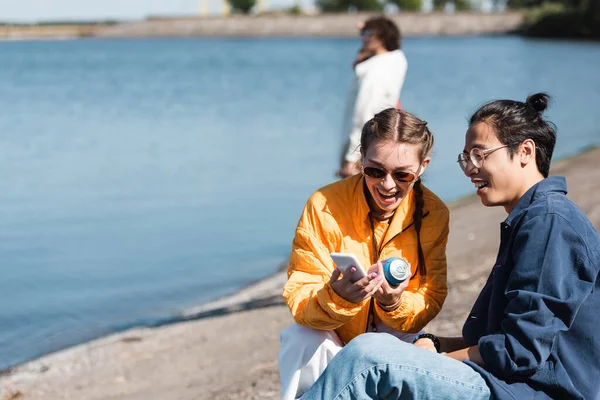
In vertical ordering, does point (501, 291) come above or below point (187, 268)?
above

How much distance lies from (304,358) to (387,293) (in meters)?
0.45

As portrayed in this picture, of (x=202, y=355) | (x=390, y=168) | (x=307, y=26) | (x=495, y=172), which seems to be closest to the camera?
(x=495, y=172)

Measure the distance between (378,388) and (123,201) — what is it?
32.2ft

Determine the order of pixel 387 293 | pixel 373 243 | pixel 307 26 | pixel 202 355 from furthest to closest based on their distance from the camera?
pixel 307 26, pixel 202 355, pixel 373 243, pixel 387 293

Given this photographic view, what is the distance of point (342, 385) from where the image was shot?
111 inches

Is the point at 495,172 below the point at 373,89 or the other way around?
the other way around

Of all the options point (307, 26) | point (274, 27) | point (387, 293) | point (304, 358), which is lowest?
point (274, 27)

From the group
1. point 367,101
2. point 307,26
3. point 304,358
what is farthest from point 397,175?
point 307,26

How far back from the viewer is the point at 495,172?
9.97ft

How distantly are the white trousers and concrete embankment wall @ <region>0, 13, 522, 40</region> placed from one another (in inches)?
2734

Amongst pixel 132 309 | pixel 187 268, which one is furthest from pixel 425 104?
pixel 132 309

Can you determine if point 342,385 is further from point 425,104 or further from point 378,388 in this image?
point 425,104

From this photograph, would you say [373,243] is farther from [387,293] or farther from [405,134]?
[405,134]

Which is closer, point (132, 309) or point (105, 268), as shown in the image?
point (132, 309)
